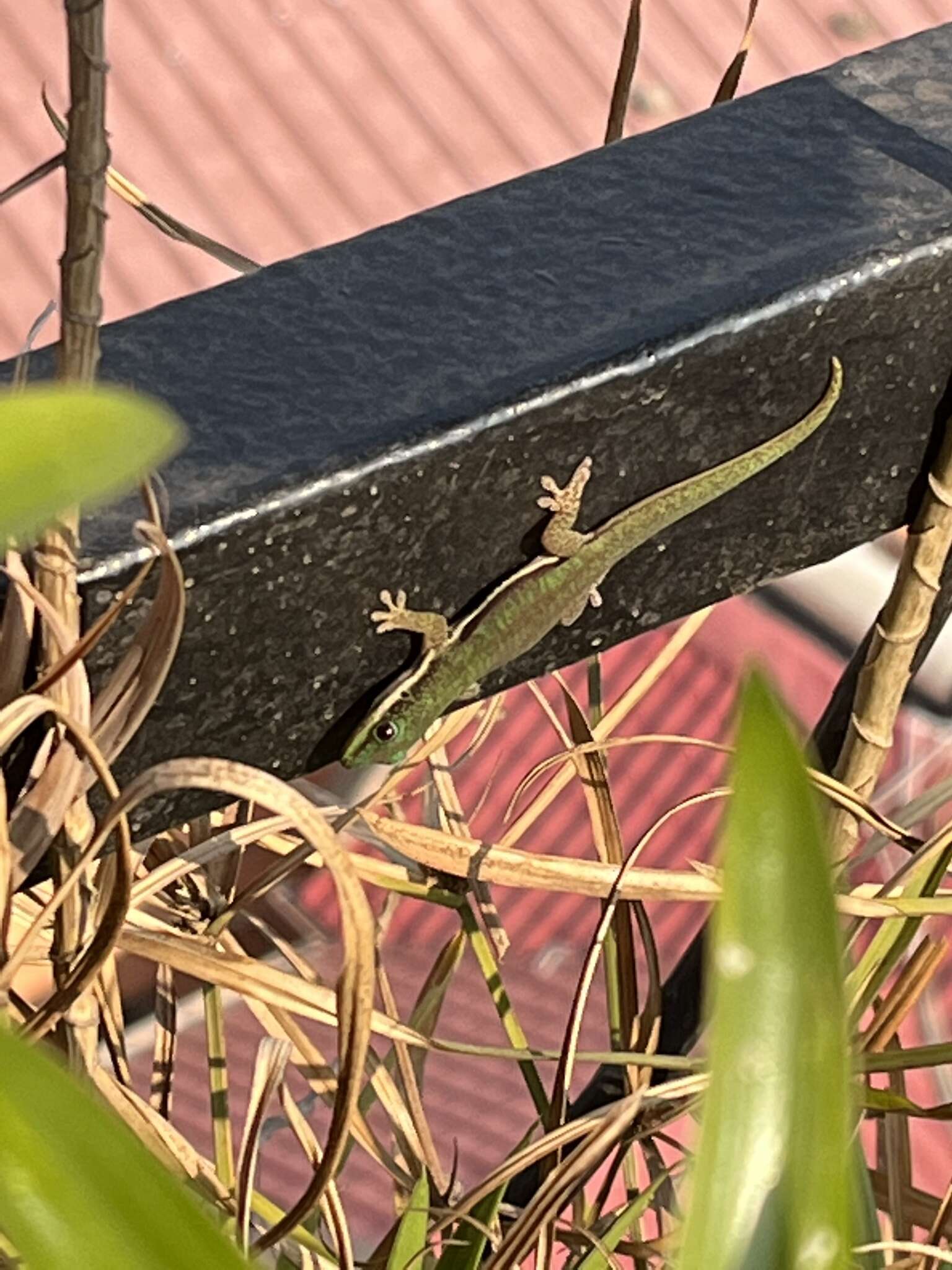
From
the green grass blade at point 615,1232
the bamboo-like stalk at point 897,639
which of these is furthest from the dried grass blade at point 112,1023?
the bamboo-like stalk at point 897,639

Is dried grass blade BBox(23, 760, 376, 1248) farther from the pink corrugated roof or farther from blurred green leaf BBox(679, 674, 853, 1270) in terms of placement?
the pink corrugated roof

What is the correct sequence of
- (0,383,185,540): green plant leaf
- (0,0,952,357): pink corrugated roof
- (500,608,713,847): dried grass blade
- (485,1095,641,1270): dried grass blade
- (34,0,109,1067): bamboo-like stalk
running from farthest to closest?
(0,0,952,357): pink corrugated roof
(500,608,713,847): dried grass blade
(485,1095,641,1270): dried grass blade
(34,0,109,1067): bamboo-like stalk
(0,383,185,540): green plant leaf

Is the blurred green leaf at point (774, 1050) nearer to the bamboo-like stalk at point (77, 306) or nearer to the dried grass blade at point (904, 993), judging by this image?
the bamboo-like stalk at point (77, 306)

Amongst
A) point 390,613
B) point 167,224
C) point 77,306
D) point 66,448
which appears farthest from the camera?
point 167,224

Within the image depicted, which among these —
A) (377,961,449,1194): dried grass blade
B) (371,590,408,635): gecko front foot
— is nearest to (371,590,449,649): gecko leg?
(371,590,408,635): gecko front foot

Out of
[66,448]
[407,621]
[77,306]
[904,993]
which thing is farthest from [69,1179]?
[904,993]

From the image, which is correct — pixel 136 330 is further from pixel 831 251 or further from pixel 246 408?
pixel 831 251

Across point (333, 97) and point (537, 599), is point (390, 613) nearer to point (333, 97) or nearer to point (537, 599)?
point (537, 599)
